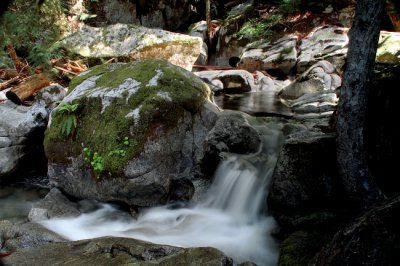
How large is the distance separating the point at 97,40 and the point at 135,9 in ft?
21.9

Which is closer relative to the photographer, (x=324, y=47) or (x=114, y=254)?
(x=114, y=254)

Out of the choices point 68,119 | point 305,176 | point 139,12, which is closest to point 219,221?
point 305,176

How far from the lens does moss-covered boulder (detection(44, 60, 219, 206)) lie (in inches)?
220

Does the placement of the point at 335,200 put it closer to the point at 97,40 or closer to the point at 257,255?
the point at 257,255

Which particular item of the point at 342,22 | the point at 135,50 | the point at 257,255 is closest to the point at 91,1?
the point at 135,50

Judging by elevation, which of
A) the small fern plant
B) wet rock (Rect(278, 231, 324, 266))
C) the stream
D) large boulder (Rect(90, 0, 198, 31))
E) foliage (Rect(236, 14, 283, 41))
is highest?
large boulder (Rect(90, 0, 198, 31))

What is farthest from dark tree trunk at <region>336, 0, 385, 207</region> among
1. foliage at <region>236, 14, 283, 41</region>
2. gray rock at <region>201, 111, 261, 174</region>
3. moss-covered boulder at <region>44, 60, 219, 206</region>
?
foliage at <region>236, 14, 283, 41</region>

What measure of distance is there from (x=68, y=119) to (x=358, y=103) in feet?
16.3

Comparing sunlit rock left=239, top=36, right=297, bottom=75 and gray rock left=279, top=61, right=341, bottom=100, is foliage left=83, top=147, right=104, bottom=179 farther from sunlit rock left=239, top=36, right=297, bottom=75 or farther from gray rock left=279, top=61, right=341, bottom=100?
sunlit rock left=239, top=36, right=297, bottom=75

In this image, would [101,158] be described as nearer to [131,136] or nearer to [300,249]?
[131,136]

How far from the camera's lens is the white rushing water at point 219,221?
4.85 m

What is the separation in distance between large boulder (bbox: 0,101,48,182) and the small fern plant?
72.9 inches

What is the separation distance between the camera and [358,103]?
11.4ft

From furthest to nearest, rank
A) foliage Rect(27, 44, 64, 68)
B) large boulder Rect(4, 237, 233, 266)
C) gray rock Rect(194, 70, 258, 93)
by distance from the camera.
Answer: gray rock Rect(194, 70, 258, 93) → foliage Rect(27, 44, 64, 68) → large boulder Rect(4, 237, 233, 266)
